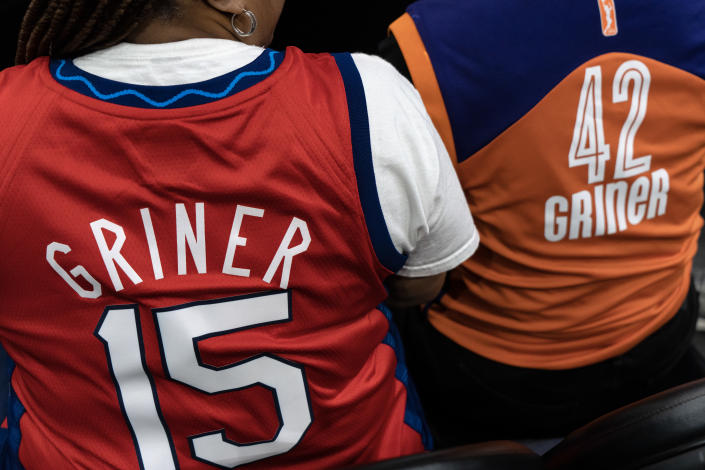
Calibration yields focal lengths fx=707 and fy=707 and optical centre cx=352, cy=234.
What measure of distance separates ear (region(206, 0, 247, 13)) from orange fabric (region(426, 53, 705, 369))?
0.35 m

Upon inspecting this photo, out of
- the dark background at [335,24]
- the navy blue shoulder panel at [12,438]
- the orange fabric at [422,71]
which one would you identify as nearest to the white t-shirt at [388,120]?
the orange fabric at [422,71]

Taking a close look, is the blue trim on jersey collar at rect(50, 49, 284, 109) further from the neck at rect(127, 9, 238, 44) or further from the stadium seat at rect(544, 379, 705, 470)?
the stadium seat at rect(544, 379, 705, 470)

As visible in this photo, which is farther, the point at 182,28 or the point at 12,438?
the point at 12,438

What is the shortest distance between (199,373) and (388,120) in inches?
12.1

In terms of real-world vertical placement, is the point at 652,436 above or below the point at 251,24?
below

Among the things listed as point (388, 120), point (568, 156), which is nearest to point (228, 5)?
point (388, 120)

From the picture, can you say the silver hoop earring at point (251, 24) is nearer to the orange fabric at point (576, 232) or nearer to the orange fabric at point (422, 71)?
the orange fabric at point (422, 71)

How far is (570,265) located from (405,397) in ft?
0.94

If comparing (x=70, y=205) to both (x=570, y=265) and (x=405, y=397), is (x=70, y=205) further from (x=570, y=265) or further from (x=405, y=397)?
(x=570, y=265)

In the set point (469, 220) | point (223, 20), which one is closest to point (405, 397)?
point (469, 220)

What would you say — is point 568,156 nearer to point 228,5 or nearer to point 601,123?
point 601,123

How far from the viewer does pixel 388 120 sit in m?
0.68

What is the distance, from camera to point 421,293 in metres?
0.93

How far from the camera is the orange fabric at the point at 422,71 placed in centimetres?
85
